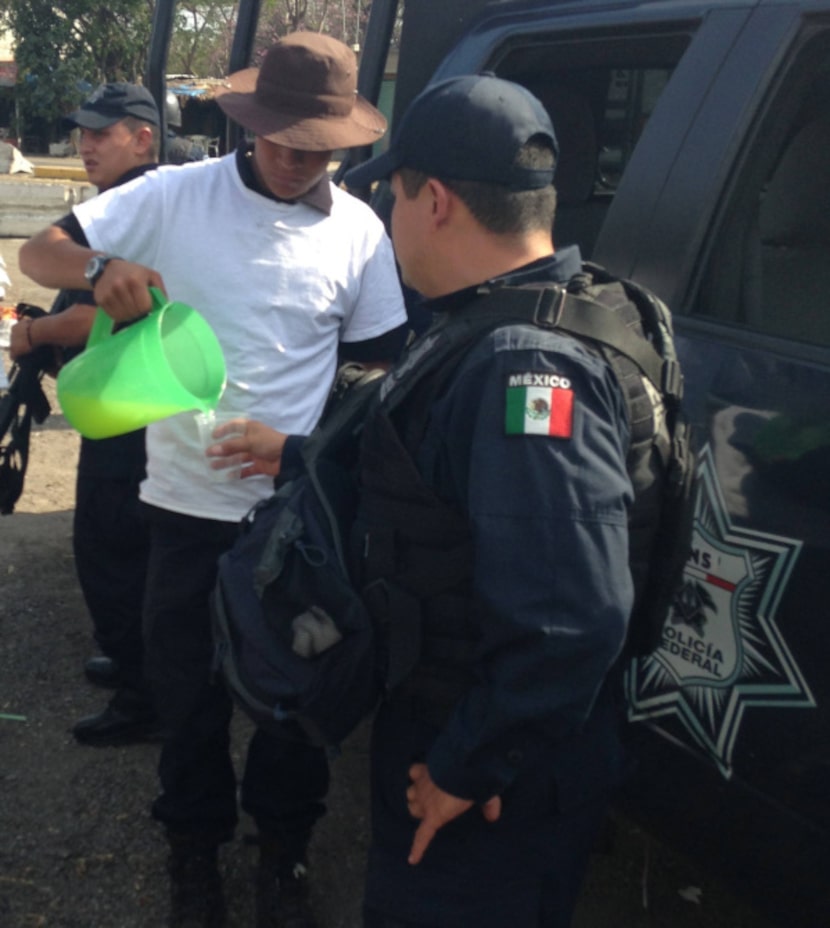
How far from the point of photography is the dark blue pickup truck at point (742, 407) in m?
1.88

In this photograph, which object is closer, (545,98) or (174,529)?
(174,529)

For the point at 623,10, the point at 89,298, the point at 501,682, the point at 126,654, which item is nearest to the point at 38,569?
the point at 126,654

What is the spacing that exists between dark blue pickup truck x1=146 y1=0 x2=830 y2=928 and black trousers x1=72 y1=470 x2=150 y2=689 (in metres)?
1.67

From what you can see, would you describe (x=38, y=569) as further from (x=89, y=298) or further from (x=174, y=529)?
(x=174, y=529)

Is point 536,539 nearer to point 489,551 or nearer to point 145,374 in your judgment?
point 489,551

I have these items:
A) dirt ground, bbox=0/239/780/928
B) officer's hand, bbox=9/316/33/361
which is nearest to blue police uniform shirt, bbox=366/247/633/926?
dirt ground, bbox=0/239/780/928

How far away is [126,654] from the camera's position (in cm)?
353

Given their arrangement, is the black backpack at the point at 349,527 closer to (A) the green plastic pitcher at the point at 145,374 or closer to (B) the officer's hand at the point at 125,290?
(A) the green plastic pitcher at the point at 145,374

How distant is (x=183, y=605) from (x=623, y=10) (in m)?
1.68

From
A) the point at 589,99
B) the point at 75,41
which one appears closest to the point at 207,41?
the point at 75,41

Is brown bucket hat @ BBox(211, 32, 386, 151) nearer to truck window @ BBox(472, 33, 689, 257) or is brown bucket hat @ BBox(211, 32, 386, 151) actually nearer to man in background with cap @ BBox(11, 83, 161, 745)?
truck window @ BBox(472, 33, 689, 257)

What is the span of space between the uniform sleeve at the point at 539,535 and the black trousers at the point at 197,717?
45.3 inches

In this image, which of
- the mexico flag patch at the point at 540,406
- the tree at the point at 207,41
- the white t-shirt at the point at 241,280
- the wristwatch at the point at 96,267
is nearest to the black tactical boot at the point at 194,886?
the white t-shirt at the point at 241,280

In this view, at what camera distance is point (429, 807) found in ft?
5.30
